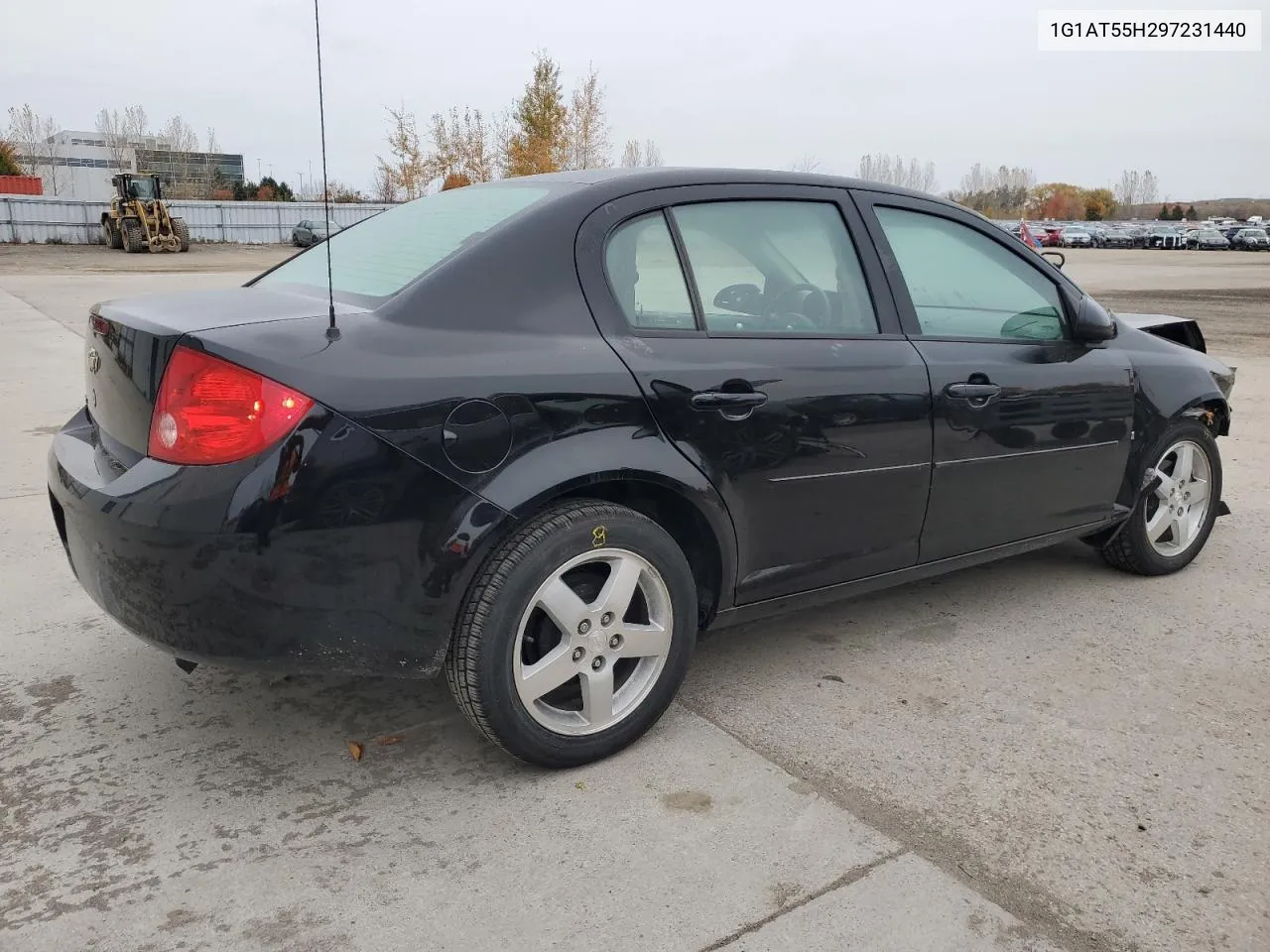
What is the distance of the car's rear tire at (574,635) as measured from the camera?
2.59m

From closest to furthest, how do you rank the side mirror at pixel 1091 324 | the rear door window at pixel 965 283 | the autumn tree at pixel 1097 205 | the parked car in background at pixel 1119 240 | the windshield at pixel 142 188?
1. the rear door window at pixel 965 283
2. the side mirror at pixel 1091 324
3. the windshield at pixel 142 188
4. the parked car in background at pixel 1119 240
5. the autumn tree at pixel 1097 205

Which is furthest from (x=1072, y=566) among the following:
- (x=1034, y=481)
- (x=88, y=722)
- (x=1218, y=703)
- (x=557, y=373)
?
(x=88, y=722)

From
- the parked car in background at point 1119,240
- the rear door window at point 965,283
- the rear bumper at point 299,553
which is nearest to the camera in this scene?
the rear bumper at point 299,553

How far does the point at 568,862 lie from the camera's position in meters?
2.42

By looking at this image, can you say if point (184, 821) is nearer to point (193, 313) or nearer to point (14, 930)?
point (14, 930)

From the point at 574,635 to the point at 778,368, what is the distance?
0.94 m

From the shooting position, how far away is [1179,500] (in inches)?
174

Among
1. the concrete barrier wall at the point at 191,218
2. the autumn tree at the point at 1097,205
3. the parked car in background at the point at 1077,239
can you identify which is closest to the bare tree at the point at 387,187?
the concrete barrier wall at the point at 191,218

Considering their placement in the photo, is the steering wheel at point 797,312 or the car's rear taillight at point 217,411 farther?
the steering wheel at point 797,312

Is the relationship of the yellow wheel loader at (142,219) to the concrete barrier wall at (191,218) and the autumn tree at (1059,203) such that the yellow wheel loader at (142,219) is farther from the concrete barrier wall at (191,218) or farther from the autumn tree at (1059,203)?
the autumn tree at (1059,203)

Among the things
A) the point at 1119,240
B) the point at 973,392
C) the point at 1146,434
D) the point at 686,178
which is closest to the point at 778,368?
the point at 686,178

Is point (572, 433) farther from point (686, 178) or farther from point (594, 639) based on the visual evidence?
point (686, 178)

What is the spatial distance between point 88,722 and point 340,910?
4.09 ft

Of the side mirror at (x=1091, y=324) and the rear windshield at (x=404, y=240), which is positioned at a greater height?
the rear windshield at (x=404, y=240)
